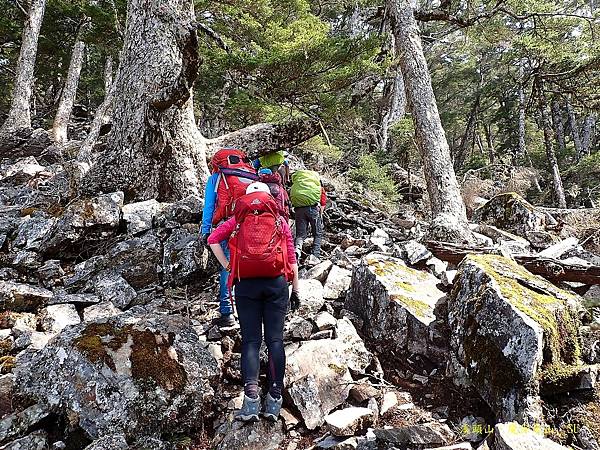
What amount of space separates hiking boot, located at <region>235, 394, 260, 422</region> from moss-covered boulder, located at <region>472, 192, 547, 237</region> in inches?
336

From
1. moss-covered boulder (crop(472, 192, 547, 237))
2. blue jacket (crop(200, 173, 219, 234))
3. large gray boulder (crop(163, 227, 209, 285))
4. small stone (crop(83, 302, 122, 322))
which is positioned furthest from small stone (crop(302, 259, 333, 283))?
moss-covered boulder (crop(472, 192, 547, 237))

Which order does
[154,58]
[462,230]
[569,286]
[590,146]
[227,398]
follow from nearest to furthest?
[227,398], [569,286], [154,58], [462,230], [590,146]

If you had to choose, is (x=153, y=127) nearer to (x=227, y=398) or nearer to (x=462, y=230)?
(x=227, y=398)

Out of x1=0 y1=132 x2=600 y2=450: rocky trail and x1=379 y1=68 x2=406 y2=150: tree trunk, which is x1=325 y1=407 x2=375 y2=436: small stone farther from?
x1=379 y1=68 x2=406 y2=150: tree trunk

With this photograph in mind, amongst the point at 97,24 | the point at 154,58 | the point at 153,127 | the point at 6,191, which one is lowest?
the point at 6,191

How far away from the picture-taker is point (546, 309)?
3.75 meters

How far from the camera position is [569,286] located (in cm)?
566

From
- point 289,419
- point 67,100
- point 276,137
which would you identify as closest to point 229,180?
point 289,419

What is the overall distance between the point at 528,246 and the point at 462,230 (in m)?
1.26

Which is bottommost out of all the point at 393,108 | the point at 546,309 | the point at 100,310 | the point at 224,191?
the point at 100,310

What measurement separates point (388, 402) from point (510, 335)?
4.01ft

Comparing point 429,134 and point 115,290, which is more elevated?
point 429,134

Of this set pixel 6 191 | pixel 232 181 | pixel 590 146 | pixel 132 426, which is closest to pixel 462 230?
pixel 232 181

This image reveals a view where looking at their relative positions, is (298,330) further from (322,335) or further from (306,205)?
(306,205)
